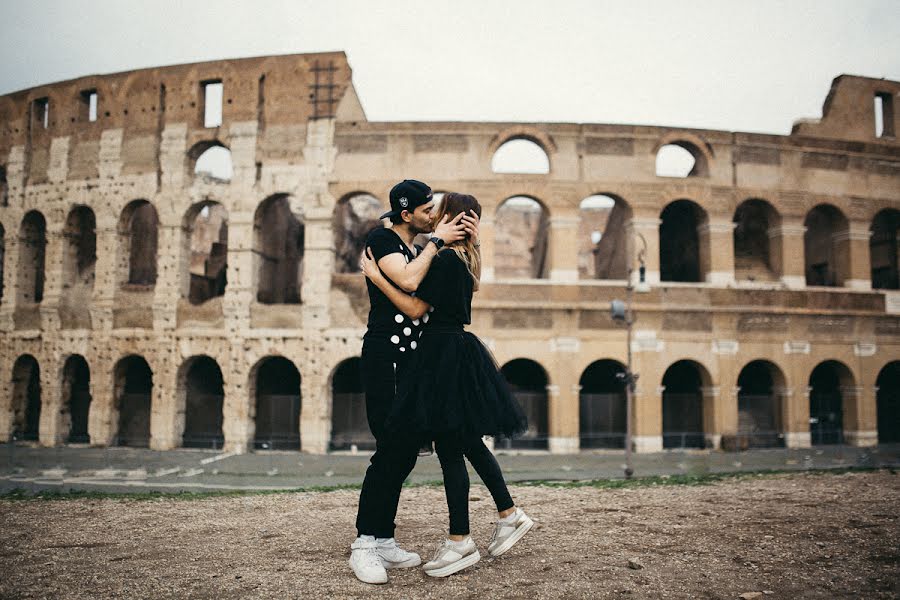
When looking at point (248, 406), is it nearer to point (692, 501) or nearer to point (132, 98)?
point (132, 98)

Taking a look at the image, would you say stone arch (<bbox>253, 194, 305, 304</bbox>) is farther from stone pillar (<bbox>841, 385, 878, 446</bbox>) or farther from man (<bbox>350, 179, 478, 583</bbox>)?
stone pillar (<bbox>841, 385, 878, 446</bbox>)

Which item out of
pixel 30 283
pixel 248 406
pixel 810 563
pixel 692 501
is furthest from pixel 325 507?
pixel 30 283

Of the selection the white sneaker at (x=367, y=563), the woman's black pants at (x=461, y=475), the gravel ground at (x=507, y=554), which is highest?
the woman's black pants at (x=461, y=475)

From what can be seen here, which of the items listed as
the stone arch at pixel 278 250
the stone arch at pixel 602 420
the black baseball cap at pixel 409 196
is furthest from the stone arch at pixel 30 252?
the black baseball cap at pixel 409 196

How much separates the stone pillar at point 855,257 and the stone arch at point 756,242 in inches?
83.5

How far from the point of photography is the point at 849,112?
2002cm

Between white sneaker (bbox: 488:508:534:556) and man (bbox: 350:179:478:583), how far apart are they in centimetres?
52

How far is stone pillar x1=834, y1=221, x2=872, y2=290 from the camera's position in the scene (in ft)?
62.8

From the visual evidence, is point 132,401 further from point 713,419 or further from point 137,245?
point 713,419

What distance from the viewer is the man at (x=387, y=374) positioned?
398cm

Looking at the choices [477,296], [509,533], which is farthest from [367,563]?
[477,296]

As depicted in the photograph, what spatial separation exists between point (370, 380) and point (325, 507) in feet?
10.2

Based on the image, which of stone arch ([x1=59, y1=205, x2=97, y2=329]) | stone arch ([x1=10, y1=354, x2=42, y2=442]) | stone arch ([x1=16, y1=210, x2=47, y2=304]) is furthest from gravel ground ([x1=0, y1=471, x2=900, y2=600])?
stone arch ([x1=16, y1=210, x2=47, y2=304])

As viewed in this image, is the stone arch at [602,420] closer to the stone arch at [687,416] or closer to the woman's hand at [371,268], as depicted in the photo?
the stone arch at [687,416]
